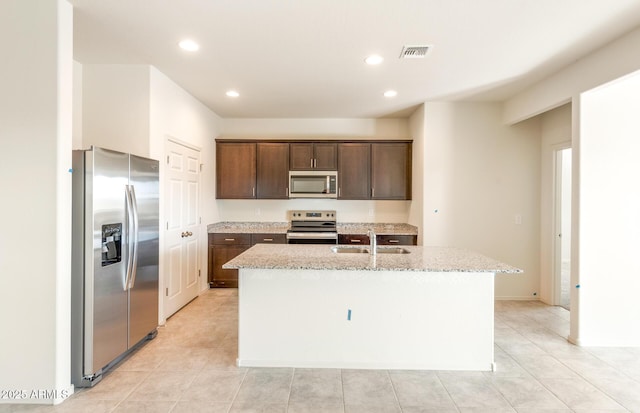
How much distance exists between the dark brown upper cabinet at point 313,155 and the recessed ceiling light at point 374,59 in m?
2.04

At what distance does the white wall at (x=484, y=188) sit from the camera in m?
4.49

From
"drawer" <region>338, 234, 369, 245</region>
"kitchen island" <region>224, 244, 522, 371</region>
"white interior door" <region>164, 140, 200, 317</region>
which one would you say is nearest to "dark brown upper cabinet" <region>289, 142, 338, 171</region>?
"drawer" <region>338, 234, 369, 245</region>

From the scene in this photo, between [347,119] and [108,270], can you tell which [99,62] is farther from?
[347,119]

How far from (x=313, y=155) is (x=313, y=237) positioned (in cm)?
130

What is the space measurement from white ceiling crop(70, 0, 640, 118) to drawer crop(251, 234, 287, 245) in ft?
6.69

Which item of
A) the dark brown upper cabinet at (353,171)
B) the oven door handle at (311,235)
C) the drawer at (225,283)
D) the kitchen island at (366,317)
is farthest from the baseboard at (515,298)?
the drawer at (225,283)

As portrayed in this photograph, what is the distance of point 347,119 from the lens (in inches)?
216

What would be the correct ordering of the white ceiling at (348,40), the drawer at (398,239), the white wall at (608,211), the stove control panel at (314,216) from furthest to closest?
the stove control panel at (314,216)
the drawer at (398,239)
the white wall at (608,211)
the white ceiling at (348,40)

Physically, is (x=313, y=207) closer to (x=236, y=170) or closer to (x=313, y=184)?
Answer: (x=313, y=184)

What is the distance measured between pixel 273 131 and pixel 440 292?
3.89 m

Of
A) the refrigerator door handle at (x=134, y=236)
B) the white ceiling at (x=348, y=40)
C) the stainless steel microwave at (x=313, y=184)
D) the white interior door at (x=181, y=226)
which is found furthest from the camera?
the stainless steel microwave at (x=313, y=184)

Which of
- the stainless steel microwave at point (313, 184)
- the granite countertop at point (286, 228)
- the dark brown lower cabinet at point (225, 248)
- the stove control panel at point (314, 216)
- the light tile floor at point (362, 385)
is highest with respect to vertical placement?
the stainless steel microwave at point (313, 184)

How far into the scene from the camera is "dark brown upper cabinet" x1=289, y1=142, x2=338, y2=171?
518 centimetres

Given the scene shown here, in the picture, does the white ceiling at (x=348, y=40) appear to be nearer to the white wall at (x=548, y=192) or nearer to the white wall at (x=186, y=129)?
the white wall at (x=186, y=129)
